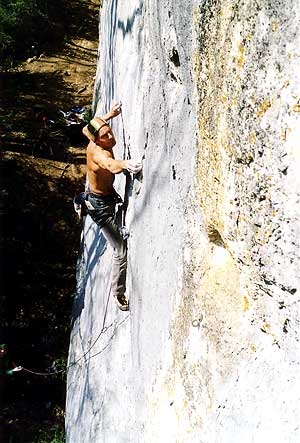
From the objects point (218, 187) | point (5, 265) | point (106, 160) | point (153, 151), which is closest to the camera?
point (218, 187)

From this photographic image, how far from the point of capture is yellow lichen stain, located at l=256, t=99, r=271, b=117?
147 centimetres

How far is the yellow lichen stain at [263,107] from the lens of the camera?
1.47m

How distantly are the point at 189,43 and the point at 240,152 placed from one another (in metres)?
0.66

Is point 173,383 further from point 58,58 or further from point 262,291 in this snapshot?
point 58,58

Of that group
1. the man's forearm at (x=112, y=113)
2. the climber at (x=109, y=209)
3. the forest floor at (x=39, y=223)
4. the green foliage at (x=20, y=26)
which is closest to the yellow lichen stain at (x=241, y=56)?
the climber at (x=109, y=209)

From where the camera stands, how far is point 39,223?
8.02 meters

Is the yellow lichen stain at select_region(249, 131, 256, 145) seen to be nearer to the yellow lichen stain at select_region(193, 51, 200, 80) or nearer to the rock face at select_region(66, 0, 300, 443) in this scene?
the rock face at select_region(66, 0, 300, 443)

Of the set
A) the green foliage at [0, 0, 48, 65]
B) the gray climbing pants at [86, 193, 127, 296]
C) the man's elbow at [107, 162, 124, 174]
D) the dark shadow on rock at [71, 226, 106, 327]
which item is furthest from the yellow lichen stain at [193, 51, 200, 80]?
the green foliage at [0, 0, 48, 65]

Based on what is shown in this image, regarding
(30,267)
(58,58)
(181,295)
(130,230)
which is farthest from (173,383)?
(58,58)

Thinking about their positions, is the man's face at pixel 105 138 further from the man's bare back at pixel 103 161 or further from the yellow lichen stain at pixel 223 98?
the yellow lichen stain at pixel 223 98

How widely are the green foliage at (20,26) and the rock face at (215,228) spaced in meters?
6.37

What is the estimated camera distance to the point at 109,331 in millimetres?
4363

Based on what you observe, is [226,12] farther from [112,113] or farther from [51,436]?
[51,436]

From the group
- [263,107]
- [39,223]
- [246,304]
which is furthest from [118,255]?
[39,223]
